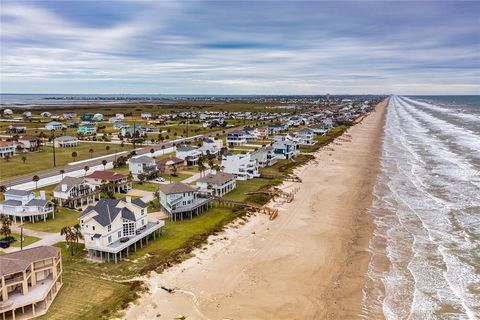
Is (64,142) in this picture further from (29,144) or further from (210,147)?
(210,147)

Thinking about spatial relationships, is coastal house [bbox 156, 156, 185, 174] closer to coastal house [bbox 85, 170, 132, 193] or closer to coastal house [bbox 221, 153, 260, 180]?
coastal house [bbox 221, 153, 260, 180]

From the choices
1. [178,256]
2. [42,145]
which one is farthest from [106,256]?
[42,145]

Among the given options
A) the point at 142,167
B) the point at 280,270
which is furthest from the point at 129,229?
the point at 142,167

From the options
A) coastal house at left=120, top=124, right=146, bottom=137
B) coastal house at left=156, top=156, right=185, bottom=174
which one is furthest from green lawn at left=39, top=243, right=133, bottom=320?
coastal house at left=120, top=124, right=146, bottom=137

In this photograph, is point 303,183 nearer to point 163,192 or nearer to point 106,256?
point 163,192

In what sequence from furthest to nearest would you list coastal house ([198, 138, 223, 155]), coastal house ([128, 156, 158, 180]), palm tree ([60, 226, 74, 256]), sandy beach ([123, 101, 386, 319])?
1. coastal house ([198, 138, 223, 155])
2. coastal house ([128, 156, 158, 180])
3. palm tree ([60, 226, 74, 256])
4. sandy beach ([123, 101, 386, 319])
